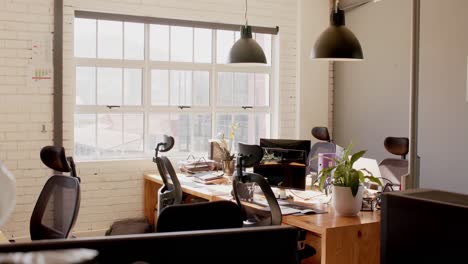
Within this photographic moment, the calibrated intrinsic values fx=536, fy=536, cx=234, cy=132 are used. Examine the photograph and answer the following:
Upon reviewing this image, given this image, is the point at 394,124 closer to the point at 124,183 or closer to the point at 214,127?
the point at 214,127

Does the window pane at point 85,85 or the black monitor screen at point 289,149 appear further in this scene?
the window pane at point 85,85

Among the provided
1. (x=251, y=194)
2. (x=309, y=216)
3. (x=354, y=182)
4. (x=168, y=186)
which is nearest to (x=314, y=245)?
(x=309, y=216)

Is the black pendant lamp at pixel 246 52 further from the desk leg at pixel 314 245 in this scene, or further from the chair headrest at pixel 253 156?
the desk leg at pixel 314 245

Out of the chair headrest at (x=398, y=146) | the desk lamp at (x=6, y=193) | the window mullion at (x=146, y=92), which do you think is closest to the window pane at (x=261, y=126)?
→ the window mullion at (x=146, y=92)

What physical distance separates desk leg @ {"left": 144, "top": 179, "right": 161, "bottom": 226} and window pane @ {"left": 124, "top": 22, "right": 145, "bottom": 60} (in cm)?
135

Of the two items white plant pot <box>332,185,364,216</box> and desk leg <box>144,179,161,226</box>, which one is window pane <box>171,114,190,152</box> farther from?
white plant pot <box>332,185,364,216</box>

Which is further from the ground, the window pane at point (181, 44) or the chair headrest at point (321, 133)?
the window pane at point (181, 44)

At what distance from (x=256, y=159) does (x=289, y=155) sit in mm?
262

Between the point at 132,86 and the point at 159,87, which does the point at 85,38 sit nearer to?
the point at 132,86

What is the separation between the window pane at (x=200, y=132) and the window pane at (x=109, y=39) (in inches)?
43.7

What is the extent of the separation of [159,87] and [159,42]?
1.61 ft

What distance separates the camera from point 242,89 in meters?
6.36

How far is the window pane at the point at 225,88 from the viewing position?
619 cm

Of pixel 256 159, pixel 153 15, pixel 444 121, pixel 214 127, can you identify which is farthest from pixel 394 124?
pixel 153 15
